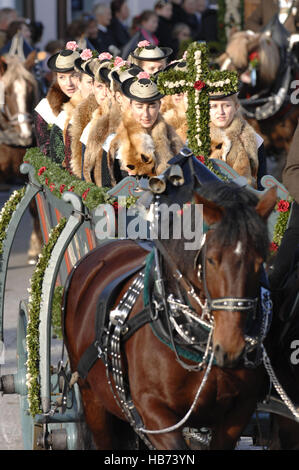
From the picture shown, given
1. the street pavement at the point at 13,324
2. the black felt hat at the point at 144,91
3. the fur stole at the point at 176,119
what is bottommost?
the street pavement at the point at 13,324

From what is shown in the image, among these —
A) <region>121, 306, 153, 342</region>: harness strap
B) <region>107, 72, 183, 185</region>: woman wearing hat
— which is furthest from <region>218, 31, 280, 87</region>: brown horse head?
<region>121, 306, 153, 342</region>: harness strap

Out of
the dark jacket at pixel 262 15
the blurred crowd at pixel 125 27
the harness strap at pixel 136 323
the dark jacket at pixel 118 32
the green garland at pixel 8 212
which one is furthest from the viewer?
the dark jacket at pixel 118 32

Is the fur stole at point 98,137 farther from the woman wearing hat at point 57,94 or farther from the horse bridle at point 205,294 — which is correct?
the horse bridle at point 205,294

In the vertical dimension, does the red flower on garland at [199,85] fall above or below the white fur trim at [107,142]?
above

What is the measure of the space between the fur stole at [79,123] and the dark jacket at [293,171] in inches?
116

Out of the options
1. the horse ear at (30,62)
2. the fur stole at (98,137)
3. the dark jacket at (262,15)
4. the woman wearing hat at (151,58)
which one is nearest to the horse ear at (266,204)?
the fur stole at (98,137)

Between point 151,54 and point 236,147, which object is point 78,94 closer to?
point 151,54

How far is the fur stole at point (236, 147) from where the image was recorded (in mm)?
7645

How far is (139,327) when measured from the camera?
5258 mm

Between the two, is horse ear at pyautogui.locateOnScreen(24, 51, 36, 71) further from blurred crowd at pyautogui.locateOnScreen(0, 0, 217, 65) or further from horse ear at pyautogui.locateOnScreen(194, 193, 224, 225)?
horse ear at pyautogui.locateOnScreen(194, 193, 224, 225)

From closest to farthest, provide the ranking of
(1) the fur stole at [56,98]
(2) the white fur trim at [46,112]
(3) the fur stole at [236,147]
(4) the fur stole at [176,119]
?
1. (3) the fur stole at [236,147]
2. (4) the fur stole at [176,119]
3. (2) the white fur trim at [46,112]
4. (1) the fur stole at [56,98]

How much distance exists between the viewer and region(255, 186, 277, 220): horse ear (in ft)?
15.9

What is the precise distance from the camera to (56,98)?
32.5 feet

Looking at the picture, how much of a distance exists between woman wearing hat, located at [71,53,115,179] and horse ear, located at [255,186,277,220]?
3.38m
